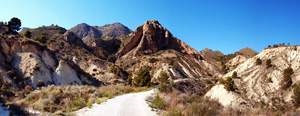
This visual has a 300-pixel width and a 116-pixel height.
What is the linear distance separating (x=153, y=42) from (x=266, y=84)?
64.0 meters

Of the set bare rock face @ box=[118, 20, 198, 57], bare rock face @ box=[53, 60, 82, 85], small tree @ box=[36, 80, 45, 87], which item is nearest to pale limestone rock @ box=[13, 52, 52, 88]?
small tree @ box=[36, 80, 45, 87]

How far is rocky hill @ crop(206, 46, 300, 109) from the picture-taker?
2005cm

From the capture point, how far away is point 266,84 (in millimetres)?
22469

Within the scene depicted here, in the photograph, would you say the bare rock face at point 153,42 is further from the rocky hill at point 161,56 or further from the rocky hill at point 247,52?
the rocky hill at point 247,52

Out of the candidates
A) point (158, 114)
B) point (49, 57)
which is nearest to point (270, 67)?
point (158, 114)

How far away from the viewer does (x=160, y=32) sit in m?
87.4

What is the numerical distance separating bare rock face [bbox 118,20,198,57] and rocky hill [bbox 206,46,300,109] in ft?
180

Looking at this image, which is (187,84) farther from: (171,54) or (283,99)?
(171,54)

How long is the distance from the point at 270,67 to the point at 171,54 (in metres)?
50.1

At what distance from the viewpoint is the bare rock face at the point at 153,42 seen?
8188 cm

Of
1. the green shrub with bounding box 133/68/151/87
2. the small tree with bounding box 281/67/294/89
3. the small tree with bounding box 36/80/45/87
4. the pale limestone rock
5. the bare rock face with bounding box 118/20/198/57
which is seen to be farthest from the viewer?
the bare rock face with bounding box 118/20/198/57

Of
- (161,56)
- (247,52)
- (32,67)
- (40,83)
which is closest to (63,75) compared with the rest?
(32,67)

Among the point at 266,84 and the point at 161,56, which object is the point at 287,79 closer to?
the point at 266,84

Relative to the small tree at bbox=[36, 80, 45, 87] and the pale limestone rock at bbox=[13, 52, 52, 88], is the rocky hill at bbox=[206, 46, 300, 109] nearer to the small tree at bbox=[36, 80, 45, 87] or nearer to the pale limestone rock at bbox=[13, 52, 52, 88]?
the small tree at bbox=[36, 80, 45, 87]
